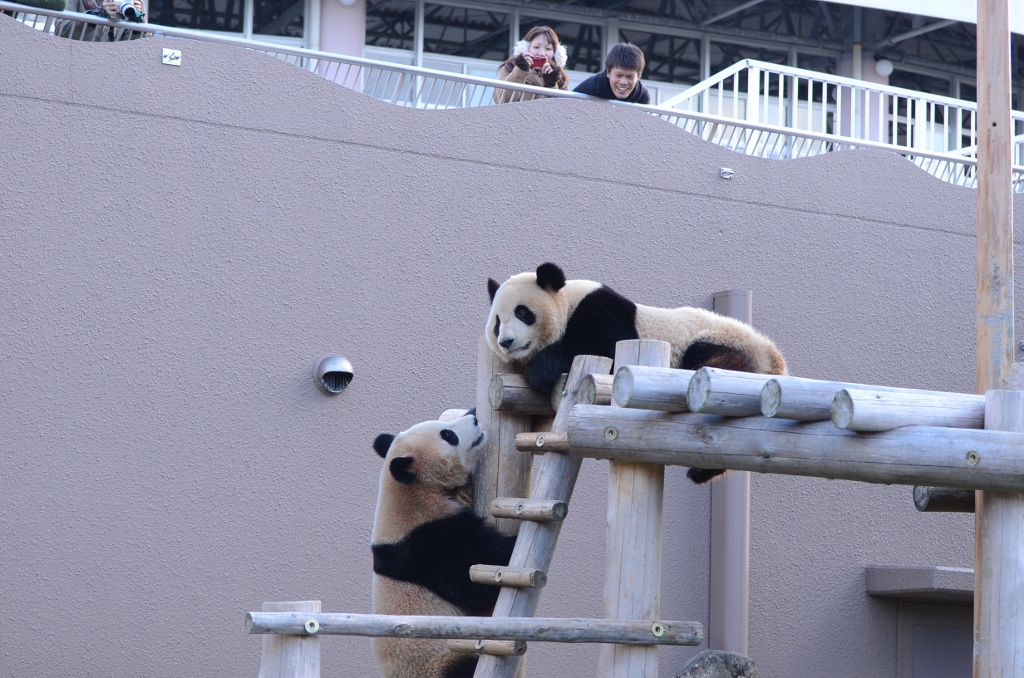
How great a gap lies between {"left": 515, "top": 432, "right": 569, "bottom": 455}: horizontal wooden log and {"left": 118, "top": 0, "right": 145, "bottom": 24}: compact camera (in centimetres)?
375

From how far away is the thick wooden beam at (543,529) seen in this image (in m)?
4.09

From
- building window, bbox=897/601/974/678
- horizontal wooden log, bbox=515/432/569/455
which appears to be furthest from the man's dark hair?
building window, bbox=897/601/974/678

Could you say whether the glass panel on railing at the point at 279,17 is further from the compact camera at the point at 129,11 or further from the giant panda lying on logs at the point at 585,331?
the giant panda lying on logs at the point at 585,331

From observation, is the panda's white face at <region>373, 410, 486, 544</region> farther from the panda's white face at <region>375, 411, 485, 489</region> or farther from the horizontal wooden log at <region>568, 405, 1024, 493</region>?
the horizontal wooden log at <region>568, 405, 1024, 493</region>

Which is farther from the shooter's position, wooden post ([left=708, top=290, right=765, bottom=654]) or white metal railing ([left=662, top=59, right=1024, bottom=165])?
white metal railing ([left=662, top=59, right=1024, bottom=165])

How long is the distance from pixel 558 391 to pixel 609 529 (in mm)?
572

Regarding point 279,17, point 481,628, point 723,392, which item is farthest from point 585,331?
point 279,17

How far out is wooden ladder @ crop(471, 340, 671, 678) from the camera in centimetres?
403

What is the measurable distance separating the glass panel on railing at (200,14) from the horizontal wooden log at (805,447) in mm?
8164

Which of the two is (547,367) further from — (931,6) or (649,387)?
(931,6)

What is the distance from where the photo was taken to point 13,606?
234 inches

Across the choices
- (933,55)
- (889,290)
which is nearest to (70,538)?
(889,290)

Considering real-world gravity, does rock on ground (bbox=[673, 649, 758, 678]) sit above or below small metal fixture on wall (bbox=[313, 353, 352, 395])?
below

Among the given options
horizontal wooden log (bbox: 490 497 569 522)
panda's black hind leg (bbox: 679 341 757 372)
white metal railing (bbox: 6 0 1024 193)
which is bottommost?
horizontal wooden log (bbox: 490 497 569 522)
